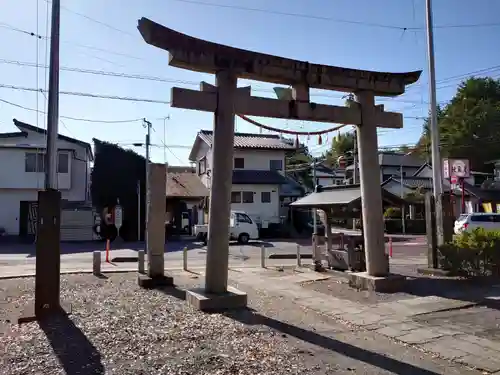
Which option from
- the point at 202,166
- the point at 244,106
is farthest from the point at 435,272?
the point at 202,166

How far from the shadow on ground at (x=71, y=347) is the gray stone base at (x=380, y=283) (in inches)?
241

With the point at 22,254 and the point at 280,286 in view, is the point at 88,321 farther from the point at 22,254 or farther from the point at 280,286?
the point at 22,254

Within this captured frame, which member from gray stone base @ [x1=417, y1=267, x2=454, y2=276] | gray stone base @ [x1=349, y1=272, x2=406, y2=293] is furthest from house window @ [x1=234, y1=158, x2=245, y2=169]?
gray stone base @ [x1=349, y1=272, x2=406, y2=293]

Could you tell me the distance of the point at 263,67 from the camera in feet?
29.0

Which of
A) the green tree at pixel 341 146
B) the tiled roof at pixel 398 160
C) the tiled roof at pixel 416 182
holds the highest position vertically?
the green tree at pixel 341 146

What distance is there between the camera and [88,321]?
6.89 meters

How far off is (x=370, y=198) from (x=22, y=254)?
17199 millimetres

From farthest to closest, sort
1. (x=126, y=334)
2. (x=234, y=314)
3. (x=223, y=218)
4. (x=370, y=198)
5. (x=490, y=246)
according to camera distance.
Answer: (x=490, y=246) < (x=370, y=198) < (x=223, y=218) < (x=234, y=314) < (x=126, y=334)

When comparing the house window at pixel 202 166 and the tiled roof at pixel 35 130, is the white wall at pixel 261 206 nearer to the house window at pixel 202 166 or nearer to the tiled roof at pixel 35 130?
the house window at pixel 202 166

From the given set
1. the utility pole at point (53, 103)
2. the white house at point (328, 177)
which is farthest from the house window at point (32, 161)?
the white house at point (328, 177)

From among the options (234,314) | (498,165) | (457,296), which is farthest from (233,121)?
(498,165)

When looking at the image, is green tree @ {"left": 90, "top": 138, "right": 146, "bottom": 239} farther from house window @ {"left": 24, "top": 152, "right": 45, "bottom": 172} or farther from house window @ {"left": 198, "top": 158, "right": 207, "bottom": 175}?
house window @ {"left": 198, "top": 158, "right": 207, "bottom": 175}

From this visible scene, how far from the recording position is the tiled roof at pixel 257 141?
36.2 meters

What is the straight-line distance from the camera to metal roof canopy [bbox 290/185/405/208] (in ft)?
38.4
